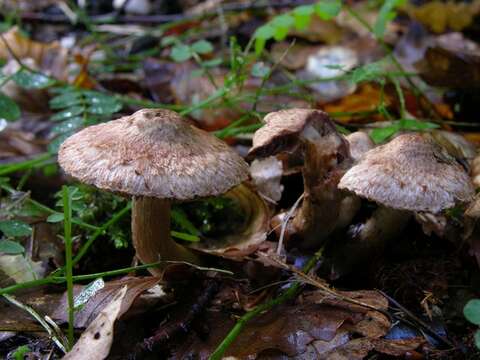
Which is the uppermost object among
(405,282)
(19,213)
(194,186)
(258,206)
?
(194,186)

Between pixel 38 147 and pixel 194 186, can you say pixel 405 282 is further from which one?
pixel 38 147

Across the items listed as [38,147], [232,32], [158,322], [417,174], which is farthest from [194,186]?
[232,32]

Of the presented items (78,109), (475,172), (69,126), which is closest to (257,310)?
(475,172)

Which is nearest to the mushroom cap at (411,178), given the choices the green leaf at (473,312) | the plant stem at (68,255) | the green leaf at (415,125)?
the green leaf at (473,312)

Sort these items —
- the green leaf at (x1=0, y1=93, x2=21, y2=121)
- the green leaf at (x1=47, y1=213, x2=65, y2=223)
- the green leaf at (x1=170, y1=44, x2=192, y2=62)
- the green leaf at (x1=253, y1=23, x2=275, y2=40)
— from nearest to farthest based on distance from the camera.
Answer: the green leaf at (x1=47, y1=213, x2=65, y2=223) → the green leaf at (x1=0, y1=93, x2=21, y2=121) → the green leaf at (x1=253, y1=23, x2=275, y2=40) → the green leaf at (x1=170, y1=44, x2=192, y2=62)

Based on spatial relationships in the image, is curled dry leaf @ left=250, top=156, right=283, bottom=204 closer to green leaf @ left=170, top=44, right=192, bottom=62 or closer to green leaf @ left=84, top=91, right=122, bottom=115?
green leaf @ left=84, top=91, right=122, bottom=115

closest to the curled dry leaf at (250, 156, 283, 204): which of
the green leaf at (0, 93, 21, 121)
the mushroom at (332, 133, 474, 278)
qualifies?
the mushroom at (332, 133, 474, 278)

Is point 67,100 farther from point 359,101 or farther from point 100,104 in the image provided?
point 359,101
